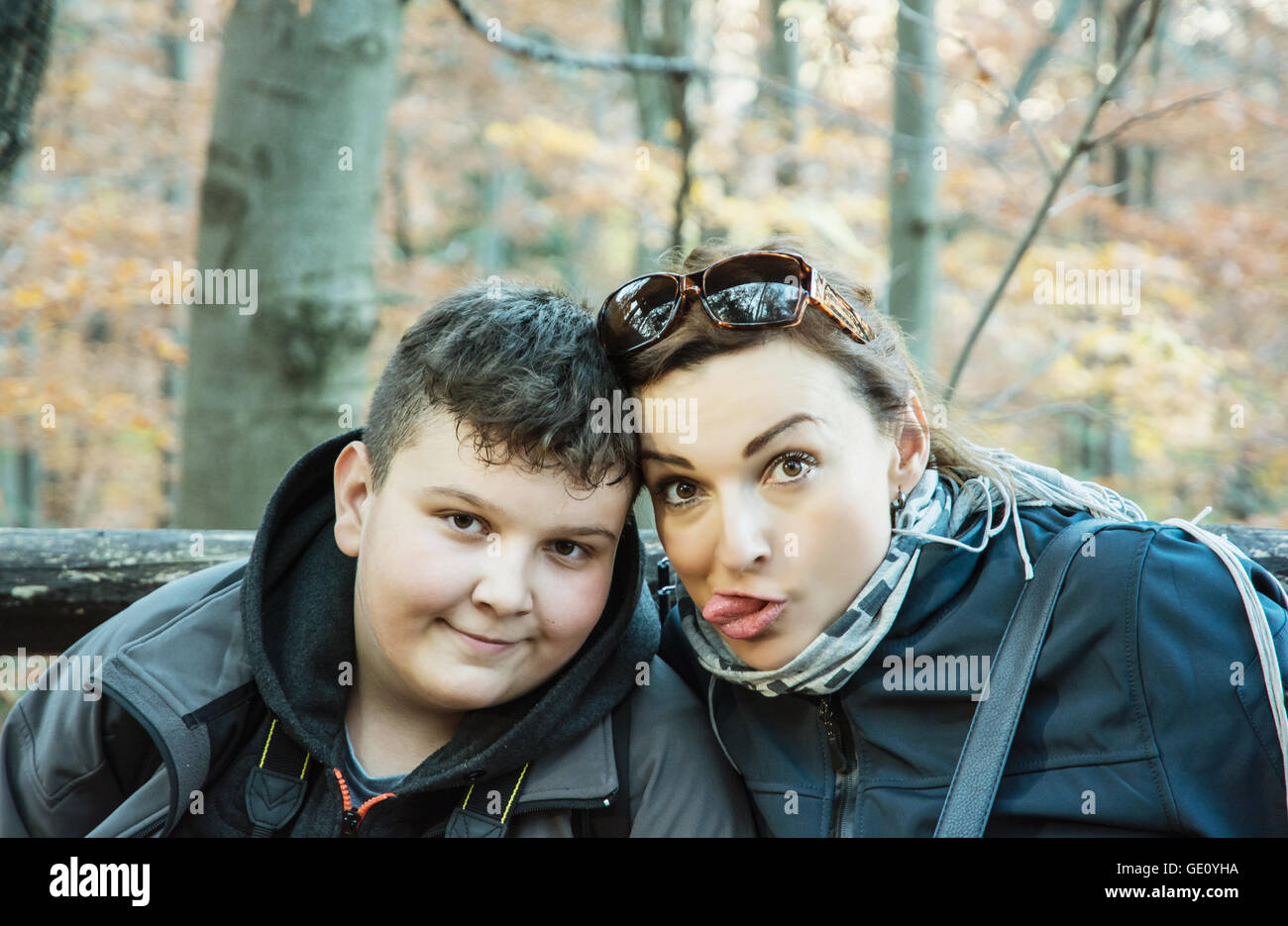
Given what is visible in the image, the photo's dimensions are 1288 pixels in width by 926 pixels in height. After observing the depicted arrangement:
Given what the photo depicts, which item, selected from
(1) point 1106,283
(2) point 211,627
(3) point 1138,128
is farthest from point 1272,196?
(2) point 211,627

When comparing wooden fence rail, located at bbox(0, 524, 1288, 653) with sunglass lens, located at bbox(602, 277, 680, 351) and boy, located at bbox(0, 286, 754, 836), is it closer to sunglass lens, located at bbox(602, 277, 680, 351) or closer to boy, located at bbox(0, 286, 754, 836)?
boy, located at bbox(0, 286, 754, 836)

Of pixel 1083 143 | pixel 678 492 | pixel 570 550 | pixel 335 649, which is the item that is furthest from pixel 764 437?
pixel 1083 143

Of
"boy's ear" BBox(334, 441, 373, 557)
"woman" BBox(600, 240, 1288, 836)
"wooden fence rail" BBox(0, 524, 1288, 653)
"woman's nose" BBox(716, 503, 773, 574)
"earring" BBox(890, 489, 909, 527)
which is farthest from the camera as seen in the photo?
"wooden fence rail" BBox(0, 524, 1288, 653)

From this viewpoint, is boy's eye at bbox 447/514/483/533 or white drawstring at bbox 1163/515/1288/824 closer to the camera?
white drawstring at bbox 1163/515/1288/824

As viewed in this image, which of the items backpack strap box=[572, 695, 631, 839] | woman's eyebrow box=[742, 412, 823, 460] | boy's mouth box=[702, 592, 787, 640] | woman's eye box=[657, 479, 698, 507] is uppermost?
woman's eyebrow box=[742, 412, 823, 460]

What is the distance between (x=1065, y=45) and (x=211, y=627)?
1029 cm

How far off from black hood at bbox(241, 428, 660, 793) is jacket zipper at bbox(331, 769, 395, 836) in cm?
4

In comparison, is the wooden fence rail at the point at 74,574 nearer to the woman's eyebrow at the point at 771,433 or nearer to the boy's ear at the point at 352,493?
the boy's ear at the point at 352,493

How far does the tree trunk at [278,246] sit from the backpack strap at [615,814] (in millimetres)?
2406

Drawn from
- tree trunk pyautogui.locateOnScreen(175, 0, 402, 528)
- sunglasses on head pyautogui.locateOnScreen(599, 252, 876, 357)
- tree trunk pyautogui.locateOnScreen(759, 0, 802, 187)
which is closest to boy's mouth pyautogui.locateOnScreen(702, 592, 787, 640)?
sunglasses on head pyautogui.locateOnScreen(599, 252, 876, 357)

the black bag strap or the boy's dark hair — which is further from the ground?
the boy's dark hair

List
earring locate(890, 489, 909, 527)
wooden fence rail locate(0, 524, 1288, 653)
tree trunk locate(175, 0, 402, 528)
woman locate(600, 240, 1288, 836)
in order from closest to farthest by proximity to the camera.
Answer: woman locate(600, 240, 1288, 836)
earring locate(890, 489, 909, 527)
wooden fence rail locate(0, 524, 1288, 653)
tree trunk locate(175, 0, 402, 528)

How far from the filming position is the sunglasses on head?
2.11m

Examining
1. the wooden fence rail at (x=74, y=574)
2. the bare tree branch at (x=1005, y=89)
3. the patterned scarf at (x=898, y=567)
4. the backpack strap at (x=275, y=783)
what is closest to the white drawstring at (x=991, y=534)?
the patterned scarf at (x=898, y=567)
